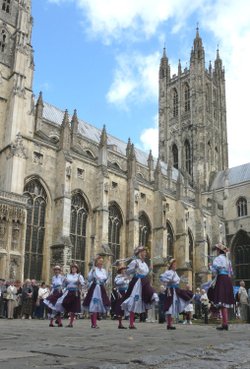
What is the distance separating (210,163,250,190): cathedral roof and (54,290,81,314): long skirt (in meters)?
40.5

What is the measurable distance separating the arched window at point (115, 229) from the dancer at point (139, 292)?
72.3 ft

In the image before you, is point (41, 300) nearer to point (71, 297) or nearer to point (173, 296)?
point (71, 297)

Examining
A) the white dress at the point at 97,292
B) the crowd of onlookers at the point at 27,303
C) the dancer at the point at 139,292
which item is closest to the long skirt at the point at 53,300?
the white dress at the point at 97,292

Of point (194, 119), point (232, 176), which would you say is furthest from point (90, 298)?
point (194, 119)

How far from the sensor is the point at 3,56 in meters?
28.1

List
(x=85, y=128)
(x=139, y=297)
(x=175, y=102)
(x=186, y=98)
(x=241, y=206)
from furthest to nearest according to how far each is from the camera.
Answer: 1. (x=175, y=102)
2. (x=186, y=98)
3. (x=241, y=206)
4. (x=85, y=128)
5. (x=139, y=297)

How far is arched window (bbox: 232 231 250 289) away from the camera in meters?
43.8

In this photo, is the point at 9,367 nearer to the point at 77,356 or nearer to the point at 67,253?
the point at 77,356

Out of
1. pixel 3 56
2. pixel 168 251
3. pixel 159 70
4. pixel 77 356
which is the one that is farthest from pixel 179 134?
pixel 77 356

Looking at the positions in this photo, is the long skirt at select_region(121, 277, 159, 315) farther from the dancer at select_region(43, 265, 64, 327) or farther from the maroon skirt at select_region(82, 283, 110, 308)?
the dancer at select_region(43, 265, 64, 327)

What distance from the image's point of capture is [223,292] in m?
8.99

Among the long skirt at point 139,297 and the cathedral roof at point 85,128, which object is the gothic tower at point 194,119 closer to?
the cathedral roof at point 85,128

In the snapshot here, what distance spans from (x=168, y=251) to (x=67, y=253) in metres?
14.4

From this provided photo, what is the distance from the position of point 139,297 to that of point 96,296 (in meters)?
1.20
